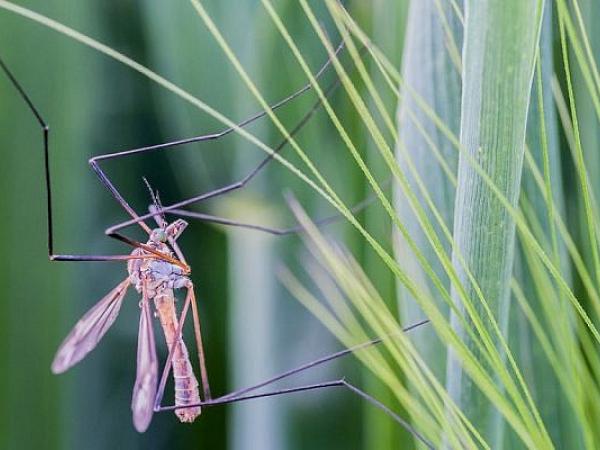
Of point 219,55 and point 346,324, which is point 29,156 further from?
point 346,324

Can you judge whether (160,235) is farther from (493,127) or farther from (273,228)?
(493,127)

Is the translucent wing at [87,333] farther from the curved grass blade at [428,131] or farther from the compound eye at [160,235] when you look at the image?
the curved grass blade at [428,131]

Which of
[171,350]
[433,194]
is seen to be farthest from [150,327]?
[433,194]

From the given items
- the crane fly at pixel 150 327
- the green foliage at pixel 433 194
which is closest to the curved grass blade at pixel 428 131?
the green foliage at pixel 433 194

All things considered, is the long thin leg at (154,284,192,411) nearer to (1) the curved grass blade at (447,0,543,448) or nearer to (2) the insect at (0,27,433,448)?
(2) the insect at (0,27,433,448)

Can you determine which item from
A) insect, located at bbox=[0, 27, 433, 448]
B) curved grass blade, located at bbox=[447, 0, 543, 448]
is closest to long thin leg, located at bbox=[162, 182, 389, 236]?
insect, located at bbox=[0, 27, 433, 448]

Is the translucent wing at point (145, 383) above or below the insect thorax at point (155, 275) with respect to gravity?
below
